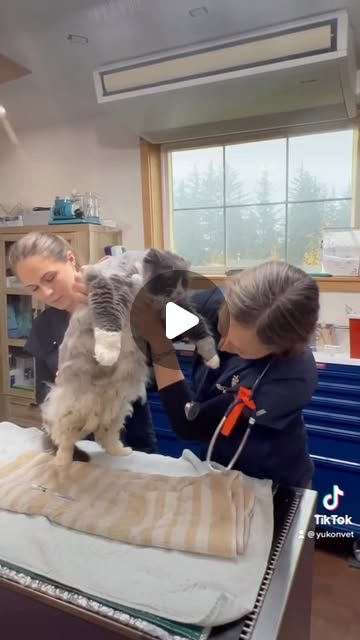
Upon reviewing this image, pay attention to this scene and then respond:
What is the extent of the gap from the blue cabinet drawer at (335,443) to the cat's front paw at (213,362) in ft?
3.27

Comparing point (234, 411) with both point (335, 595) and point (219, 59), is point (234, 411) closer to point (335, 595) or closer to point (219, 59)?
point (335, 595)

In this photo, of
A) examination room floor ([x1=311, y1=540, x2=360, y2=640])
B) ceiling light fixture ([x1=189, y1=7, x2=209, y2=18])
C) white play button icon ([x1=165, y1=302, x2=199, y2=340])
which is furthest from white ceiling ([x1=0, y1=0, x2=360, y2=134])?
examination room floor ([x1=311, y1=540, x2=360, y2=640])

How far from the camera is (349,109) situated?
171 cm

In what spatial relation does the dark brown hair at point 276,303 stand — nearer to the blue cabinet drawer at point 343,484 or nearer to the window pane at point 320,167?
the blue cabinet drawer at point 343,484

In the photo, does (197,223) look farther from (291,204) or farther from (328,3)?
(328,3)

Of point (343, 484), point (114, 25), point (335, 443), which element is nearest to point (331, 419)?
point (335, 443)

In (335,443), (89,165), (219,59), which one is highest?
(219,59)

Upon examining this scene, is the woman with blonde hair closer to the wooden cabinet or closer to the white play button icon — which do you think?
the white play button icon

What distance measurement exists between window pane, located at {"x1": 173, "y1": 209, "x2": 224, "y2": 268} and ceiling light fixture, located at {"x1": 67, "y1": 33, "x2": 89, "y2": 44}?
849 millimetres

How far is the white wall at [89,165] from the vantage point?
2229mm

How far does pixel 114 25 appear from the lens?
1427 mm

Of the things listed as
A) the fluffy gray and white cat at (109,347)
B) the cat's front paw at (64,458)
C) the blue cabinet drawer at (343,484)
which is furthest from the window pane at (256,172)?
the cat's front paw at (64,458)

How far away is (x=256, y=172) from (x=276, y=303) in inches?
57.4

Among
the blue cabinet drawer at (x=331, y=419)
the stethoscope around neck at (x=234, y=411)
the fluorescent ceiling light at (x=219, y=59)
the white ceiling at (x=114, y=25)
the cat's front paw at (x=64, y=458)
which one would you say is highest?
the white ceiling at (x=114, y=25)
